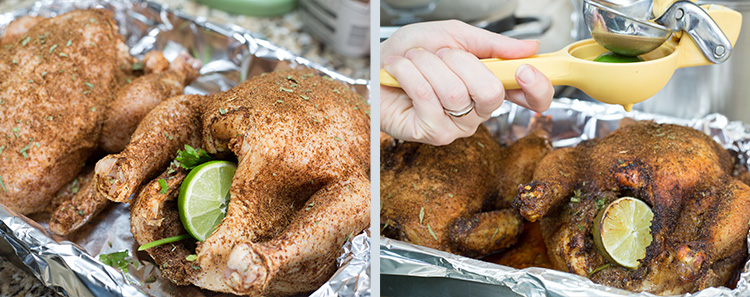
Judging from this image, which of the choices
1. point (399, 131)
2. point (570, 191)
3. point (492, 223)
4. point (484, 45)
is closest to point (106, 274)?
point (399, 131)

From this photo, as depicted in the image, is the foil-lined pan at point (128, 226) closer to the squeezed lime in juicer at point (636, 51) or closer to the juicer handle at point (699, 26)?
the squeezed lime in juicer at point (636, 51)

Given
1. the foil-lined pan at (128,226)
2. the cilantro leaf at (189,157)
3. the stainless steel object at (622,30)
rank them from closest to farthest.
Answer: the stainless steel object at (622,30) → the foil-lined pan at (128,226) → the cilantro leaf at (189,157)

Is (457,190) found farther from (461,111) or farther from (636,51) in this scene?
(636,51)

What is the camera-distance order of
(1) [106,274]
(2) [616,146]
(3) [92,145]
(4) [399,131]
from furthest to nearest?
(3) [92,145] < (2) [616,146] < (4) [399,131] < (1) [106,274]

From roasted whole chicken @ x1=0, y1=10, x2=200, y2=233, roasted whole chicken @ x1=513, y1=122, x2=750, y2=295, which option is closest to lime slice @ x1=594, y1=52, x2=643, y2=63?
roasted whole chicken @ x1=513, y1=122, x2=750, y2=295

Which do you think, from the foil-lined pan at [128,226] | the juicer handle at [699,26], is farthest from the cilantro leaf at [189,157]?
the juicer handle at [699,26]

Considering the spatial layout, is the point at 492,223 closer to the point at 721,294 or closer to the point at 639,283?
the point at 639,283
